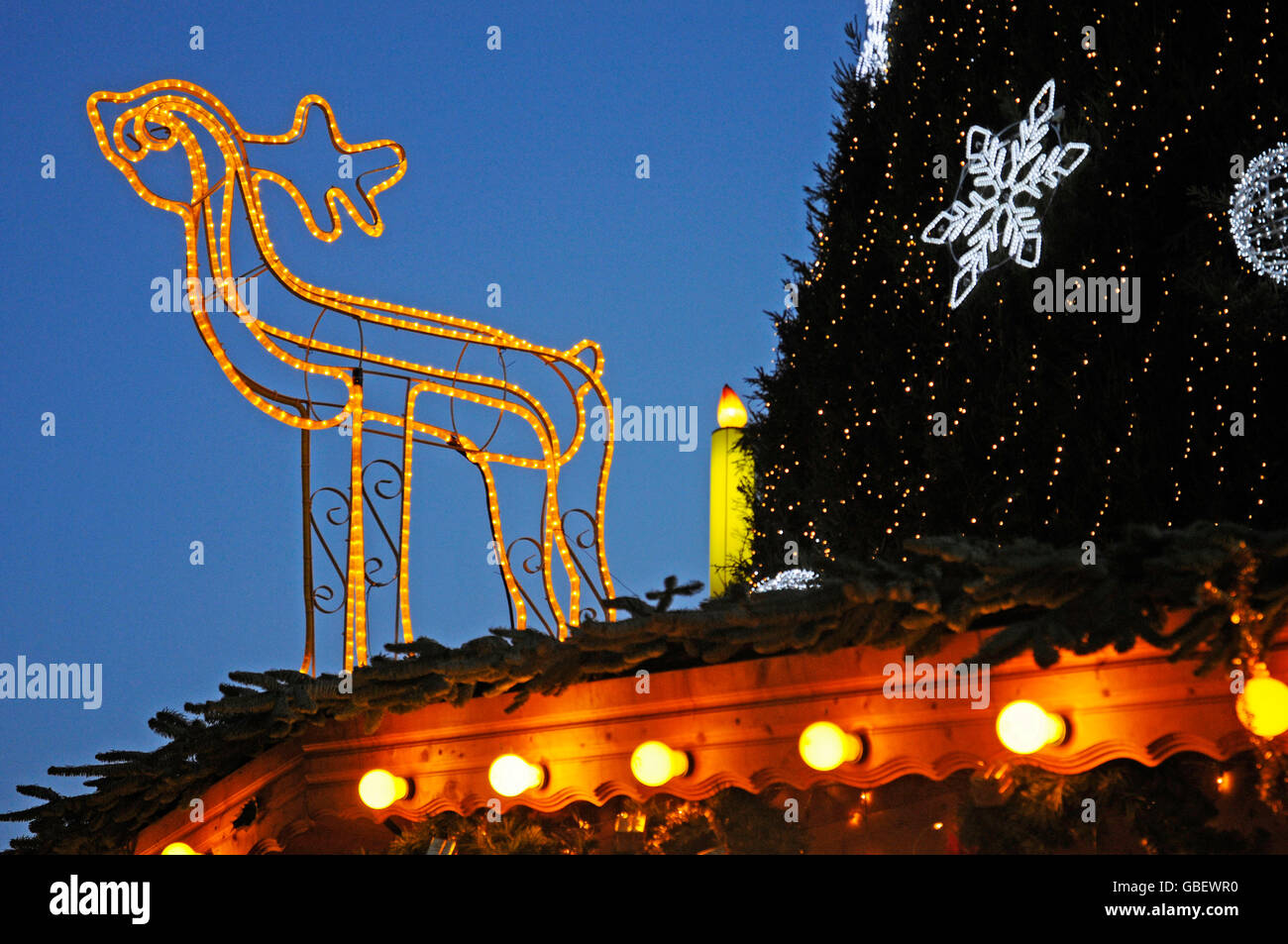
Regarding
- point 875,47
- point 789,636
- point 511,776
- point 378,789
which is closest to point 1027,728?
point 789,636

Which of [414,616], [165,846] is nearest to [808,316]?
[414,616]

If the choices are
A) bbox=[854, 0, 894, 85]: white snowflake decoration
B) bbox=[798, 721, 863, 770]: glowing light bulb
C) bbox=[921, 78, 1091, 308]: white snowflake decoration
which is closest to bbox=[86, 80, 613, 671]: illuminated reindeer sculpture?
bbox=[798, 721, 863, 770]: glowing light bulb

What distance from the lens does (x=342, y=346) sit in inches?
209

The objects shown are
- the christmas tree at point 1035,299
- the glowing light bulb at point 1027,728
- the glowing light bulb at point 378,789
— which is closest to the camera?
the glowing light bulb at point 1027,728

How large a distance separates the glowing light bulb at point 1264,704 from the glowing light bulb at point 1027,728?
1.52 feet

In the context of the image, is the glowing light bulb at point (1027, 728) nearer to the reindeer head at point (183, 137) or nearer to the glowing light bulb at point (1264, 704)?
the glowing light bulb at point (1264, 704)

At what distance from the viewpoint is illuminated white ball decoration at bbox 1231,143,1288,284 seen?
180 inches

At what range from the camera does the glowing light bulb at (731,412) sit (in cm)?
986

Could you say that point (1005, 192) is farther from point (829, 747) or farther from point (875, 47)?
point (829, 747)

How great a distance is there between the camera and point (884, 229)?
7.88 metres

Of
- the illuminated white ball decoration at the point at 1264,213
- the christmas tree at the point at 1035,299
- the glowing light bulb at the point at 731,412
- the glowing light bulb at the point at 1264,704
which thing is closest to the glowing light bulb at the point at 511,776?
the glowing light bulb at the point at 1264,704

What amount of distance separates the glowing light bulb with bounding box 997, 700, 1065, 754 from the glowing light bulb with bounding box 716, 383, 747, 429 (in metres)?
6.63

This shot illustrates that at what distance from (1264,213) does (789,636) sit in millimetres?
2705
